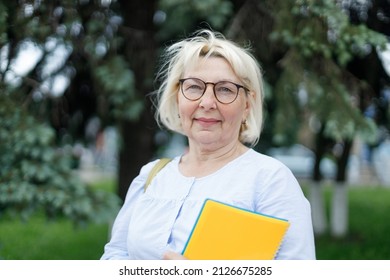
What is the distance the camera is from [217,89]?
5.84 feet

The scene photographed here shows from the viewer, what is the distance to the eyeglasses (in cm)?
178

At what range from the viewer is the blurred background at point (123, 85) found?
3.50 meters

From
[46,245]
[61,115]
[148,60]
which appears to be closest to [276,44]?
[148,60]

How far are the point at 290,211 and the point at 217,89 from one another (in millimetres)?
468

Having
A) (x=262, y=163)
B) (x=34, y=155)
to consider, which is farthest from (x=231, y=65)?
(x=34, y=155)

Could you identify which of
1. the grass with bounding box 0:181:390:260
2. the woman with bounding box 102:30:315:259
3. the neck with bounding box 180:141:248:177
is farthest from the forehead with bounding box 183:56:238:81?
the grass with bounding box 0:181:390:260

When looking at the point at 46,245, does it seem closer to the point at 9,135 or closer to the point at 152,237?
the point at 9,135

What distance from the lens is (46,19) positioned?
3.59 metres

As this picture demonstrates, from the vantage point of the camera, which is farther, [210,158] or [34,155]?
[34,155]

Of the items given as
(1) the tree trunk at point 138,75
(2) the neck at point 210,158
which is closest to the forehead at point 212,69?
(2) the neck at point 210,158

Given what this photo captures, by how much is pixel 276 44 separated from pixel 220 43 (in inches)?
120

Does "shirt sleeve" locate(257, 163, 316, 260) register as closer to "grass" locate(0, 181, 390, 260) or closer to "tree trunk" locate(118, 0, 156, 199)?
"grass" locate(0, 181, 390, 260)

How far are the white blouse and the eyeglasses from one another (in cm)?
21

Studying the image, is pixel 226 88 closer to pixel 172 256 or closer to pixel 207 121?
pixel 207 121
